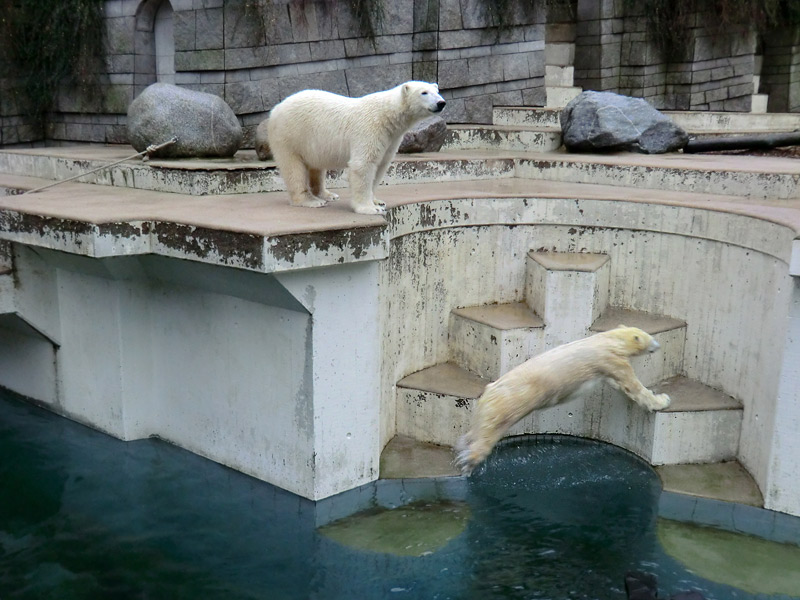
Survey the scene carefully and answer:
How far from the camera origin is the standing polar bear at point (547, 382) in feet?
13.4

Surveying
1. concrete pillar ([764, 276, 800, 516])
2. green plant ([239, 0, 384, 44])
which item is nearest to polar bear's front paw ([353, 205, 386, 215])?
concrete pillar ([764, 276, 800, 516])

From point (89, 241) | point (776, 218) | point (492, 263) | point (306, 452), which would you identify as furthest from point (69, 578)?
point (776, 218)

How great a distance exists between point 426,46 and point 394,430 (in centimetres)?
519

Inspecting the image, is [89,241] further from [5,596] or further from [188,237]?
[5,596]

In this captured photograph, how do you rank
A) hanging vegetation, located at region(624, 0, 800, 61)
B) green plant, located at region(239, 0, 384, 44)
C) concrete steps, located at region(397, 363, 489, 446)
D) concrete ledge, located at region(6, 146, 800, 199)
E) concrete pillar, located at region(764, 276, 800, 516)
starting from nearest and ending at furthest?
concrete pillar, located at region(764, 276, 800, 516), concrete steps, located at region(397, 363, 489, 446), concrete ledge, located at region(6, 146, 800, 199), green plant, located at region(239, 0, 384, 44), hanging vegetation, located at region(624, 0, 800, 61)

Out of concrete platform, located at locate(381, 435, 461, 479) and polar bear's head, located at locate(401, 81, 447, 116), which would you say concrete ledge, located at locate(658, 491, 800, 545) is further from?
polar bear's head, located at locate(401, 81, 447, 116)

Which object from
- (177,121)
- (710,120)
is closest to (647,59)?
(710,120)

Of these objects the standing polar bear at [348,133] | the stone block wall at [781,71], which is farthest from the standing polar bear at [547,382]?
the stone block wall at [781,71]

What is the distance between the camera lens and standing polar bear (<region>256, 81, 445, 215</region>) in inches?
179

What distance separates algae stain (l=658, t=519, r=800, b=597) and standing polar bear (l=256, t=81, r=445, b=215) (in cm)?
247

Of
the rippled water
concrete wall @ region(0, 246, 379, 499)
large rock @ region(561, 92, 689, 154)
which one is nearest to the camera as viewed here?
the rippled water

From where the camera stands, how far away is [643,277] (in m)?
5.82

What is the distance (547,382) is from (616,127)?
4.20m

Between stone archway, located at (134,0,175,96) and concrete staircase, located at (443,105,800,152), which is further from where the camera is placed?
stone archway, located at (134,0,175,96)
